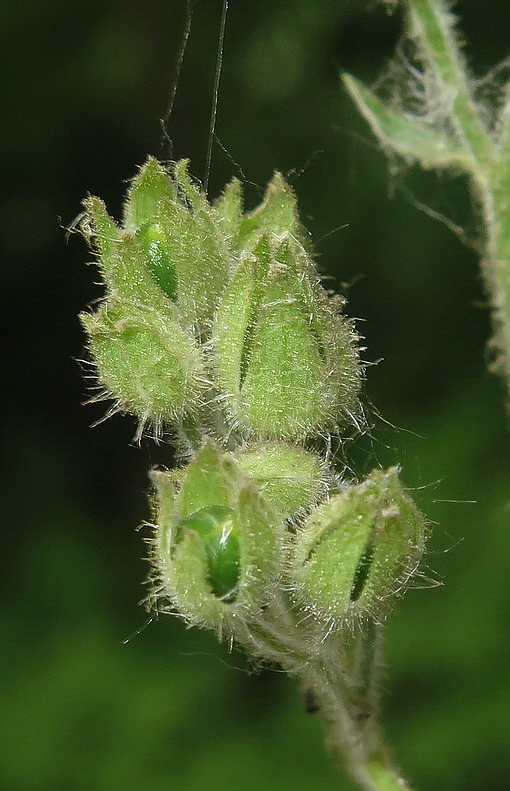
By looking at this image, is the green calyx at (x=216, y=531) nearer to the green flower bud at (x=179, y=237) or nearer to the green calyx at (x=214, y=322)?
the green calyx at (x=214, y=322)

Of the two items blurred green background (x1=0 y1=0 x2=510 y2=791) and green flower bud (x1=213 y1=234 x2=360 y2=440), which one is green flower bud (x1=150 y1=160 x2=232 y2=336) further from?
blurred green background (x1=0 y1=0 x2=510 y2=791)

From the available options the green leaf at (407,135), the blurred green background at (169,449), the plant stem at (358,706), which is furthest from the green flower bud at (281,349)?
the blurred green background at (169,449)

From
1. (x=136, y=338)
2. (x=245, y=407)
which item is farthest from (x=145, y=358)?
(x=245, y=407)

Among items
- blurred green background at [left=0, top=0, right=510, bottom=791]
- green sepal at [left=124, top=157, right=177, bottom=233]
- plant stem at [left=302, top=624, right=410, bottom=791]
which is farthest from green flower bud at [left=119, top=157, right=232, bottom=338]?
blurred green background at [left=0, top=0, right=510, bottom=791]

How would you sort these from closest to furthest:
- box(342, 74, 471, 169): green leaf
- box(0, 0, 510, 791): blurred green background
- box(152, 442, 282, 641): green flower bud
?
1. box(152, 442, 282, 641): green flower bud
2. box(342, 74, 471, 169): green leaf
3. box(0, 0, 510, 791): blurred green background

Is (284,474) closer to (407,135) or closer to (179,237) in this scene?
(179,237)

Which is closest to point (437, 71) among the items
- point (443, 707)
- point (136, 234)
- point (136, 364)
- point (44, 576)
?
point (136, 234)

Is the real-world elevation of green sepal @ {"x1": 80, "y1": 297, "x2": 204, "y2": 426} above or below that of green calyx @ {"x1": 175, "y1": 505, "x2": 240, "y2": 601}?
above
